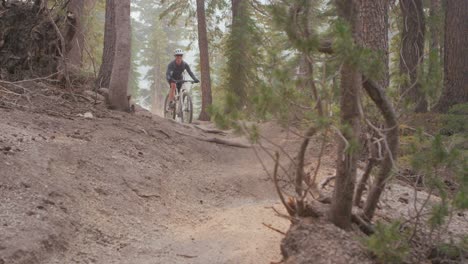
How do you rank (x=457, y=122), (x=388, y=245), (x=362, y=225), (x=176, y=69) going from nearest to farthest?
(x=388, y=245) < (x=362, y=225) < (x=457, y=122) < (x=176, y=69)

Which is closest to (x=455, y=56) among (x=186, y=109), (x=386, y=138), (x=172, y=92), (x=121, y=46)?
(x=186, y=109)

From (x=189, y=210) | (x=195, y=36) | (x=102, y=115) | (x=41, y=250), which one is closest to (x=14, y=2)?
(x=102, y=115)

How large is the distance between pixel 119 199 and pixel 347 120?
327 centimetres

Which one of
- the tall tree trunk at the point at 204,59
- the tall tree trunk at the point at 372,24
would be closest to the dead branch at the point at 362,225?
the tall tree trunk at the point at 372,24

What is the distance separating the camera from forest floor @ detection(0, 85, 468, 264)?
3928mm

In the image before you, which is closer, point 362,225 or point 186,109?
point 362,225

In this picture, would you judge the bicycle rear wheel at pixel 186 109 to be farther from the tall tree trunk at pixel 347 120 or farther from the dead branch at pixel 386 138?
the tall tree trunk at pixel 347 120

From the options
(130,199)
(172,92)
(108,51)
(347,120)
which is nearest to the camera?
(347,120)

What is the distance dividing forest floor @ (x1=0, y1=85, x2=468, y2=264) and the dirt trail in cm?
2

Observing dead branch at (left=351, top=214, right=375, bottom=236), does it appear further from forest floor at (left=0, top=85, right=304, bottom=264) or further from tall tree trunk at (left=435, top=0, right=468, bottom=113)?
tall tree trunk at (left=435, top=0, right=468, bottom=113)

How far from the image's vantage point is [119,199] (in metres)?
5.47

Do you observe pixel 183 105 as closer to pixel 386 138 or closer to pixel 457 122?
pixel 457 122

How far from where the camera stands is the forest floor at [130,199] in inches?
155

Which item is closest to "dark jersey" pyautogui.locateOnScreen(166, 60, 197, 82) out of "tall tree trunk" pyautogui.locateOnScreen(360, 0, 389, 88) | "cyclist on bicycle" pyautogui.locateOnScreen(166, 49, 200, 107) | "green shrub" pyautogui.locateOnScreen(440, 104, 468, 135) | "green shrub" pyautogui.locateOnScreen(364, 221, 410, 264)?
"cyclist on bicycle" pyautogui.locateOnScreen(166, 49, 200, 107)
